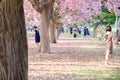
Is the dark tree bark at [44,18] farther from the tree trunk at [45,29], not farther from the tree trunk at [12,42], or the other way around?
the tree trunk at [12,42]

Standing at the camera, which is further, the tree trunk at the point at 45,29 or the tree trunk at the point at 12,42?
the tree trunk at the point at 45,29

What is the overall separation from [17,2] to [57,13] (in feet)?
105


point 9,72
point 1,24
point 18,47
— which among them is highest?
point 1,24

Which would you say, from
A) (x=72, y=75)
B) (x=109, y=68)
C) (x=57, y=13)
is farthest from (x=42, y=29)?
(x=57, y=13)

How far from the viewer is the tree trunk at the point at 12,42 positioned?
7.51 metres

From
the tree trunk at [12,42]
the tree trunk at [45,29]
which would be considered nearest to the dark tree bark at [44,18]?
the tree trunk at [45,29]

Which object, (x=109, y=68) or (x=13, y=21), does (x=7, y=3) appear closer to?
(x=13, y=21)

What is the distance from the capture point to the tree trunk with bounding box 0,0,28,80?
751cm

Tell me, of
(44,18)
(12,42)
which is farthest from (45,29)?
(12,42)

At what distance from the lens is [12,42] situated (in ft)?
25.3

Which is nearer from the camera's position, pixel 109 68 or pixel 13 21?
pixel 13 21

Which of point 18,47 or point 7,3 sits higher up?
point 7,3

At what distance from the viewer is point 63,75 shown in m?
12.3

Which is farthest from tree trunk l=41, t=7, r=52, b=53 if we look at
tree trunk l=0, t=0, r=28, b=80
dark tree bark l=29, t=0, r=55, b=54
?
tree trunk l=0, t=0, r=28, b=80
